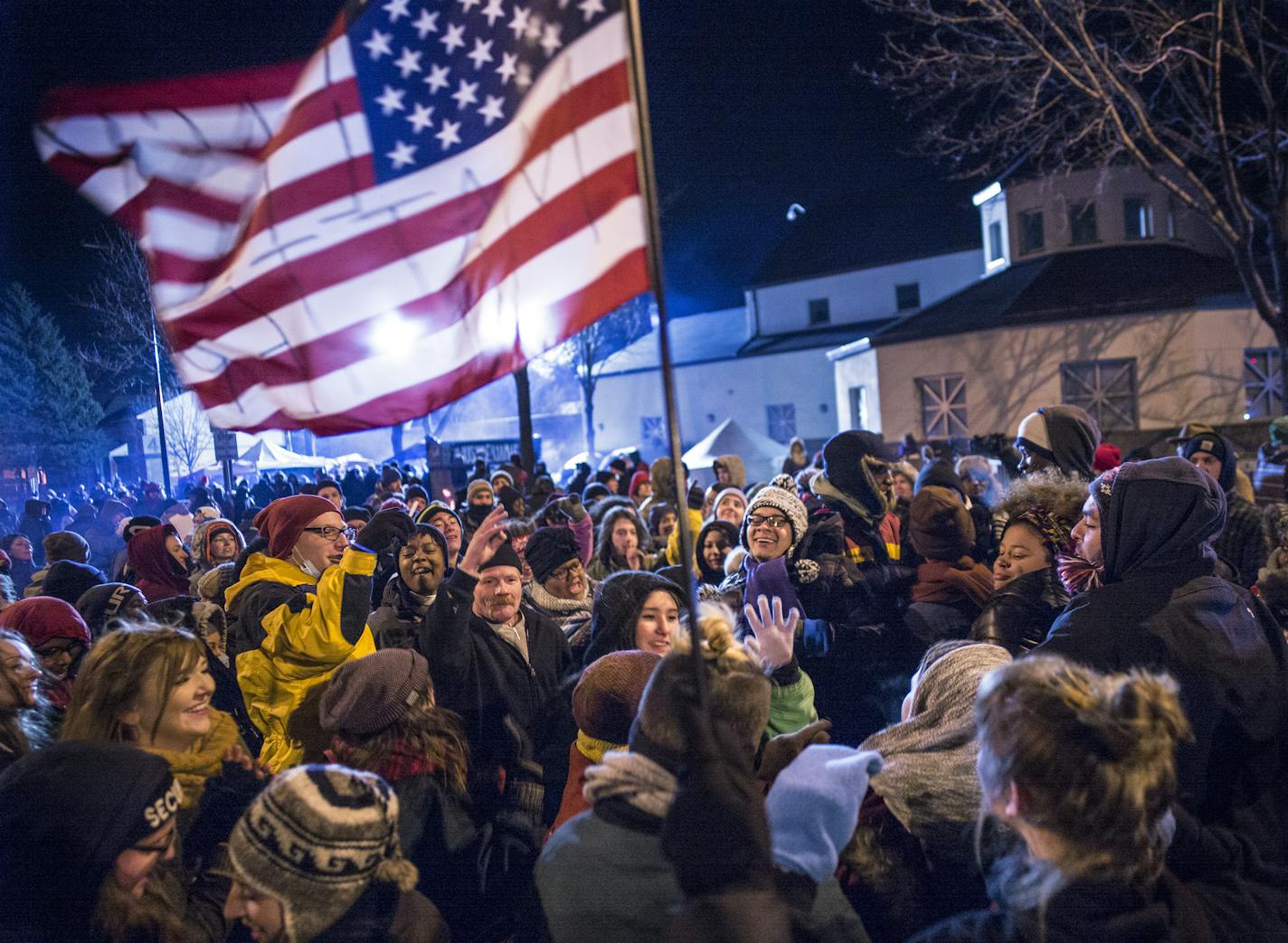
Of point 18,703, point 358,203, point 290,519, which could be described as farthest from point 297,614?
point 358,203

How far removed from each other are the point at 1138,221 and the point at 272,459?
32.1m

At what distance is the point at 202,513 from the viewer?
1037 cm

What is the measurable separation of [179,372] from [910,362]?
86.5ft

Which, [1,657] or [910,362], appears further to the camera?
[910,362]

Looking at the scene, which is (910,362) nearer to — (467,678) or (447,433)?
(467,678)

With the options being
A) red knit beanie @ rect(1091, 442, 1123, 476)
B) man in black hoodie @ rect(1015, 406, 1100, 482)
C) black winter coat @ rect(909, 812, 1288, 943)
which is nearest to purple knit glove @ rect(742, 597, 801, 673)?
black winter coat @ rect(909, 812, 1288, 943)

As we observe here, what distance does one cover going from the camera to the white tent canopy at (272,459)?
37.0m

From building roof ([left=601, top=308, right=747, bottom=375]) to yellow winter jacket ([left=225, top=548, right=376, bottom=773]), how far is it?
4496 centimetres

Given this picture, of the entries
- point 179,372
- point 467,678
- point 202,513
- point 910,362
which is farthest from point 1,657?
point 910,362

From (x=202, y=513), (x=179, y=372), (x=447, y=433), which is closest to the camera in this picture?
(x=179, y=372)

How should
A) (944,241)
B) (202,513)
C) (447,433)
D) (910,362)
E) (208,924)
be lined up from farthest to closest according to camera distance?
(447,433) → (944,241) → (910,362) → (202,513) → (208,924)

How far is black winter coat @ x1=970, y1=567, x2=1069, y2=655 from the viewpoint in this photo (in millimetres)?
4238

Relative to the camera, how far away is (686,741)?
206 centimetres

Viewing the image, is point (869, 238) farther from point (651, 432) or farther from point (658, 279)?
point (658, 279)
